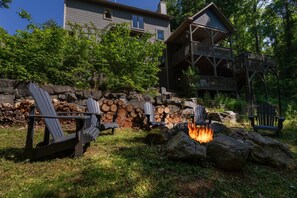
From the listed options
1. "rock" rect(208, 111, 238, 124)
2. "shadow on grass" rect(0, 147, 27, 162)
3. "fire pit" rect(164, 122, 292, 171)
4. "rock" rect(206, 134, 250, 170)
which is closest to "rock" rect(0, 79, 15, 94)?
"shadow on grass" rect(0, 147, 27, 162)

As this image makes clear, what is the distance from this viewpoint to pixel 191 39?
1258 centimetres

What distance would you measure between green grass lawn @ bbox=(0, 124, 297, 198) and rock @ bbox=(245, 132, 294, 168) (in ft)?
0.45

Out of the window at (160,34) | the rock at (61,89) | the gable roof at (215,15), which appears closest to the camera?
the rock at (61,89)

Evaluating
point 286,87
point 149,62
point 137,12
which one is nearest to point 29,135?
point 149,62

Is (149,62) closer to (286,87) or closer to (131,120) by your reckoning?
(131,120)

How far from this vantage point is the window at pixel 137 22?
49.3ft

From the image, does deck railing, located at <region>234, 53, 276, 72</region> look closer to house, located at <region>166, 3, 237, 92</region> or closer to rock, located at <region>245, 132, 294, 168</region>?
house, located at <region>166, 3, 237, 92</region>

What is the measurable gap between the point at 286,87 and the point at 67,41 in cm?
1765

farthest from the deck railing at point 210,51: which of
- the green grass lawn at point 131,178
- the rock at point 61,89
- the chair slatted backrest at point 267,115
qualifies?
the green grass lawn at point 131,178

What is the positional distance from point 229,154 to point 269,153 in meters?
1.10

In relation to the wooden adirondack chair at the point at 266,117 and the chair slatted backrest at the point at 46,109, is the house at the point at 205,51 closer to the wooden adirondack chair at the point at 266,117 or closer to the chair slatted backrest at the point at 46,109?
the wooden adirondack chair at the point at 266,117

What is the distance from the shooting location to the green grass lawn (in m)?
2.01

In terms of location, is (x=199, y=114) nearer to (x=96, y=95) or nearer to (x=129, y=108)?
(x=129, y=108)

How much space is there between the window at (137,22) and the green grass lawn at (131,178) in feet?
45.2
